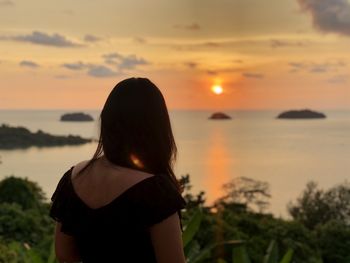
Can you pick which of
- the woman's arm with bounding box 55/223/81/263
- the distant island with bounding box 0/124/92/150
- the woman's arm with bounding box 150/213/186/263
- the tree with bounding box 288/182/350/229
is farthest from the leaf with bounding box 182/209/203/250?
the distant island with bounding box 0/124/92/150

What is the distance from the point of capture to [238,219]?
555 inches

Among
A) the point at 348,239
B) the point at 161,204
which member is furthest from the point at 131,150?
the point at 348,239

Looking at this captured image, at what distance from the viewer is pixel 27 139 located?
126ft

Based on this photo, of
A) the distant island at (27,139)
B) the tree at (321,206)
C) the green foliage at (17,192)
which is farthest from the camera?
the distant island at (27,139)

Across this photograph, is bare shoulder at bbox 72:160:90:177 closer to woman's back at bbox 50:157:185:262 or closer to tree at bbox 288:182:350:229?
woman's back at bbox 50:157:185:262

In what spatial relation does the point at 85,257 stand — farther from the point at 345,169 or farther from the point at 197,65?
the point at 345,169

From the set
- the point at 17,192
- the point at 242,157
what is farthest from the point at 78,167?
the point at 242,157

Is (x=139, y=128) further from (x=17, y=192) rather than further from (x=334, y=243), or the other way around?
(x=334, y=243)

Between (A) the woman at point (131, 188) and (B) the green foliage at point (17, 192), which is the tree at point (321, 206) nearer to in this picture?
(B) the green foliage at point (17, 192)

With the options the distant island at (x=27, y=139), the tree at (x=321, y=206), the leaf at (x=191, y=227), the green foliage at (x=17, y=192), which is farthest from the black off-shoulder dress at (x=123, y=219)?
the distant island at (x=27, y=139)

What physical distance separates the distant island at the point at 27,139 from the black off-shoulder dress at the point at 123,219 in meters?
25.4

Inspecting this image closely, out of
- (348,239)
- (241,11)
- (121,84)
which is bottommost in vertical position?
(348,239)

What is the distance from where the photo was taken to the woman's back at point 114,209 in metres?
1.67

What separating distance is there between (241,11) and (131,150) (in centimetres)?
1935
